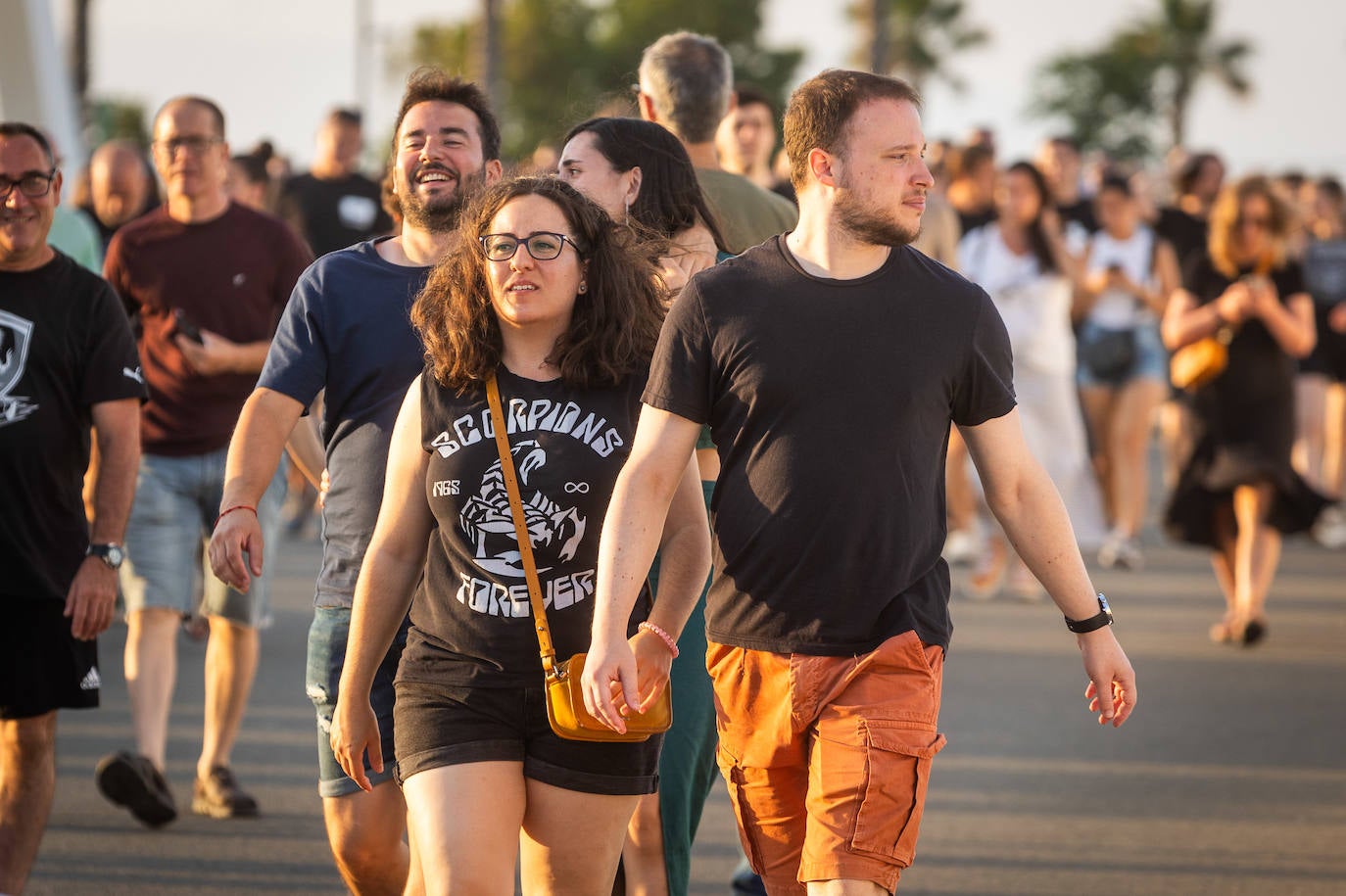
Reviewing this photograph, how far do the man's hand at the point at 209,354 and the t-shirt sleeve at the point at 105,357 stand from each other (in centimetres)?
156

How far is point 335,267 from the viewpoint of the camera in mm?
4797

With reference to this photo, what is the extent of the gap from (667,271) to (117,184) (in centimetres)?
590

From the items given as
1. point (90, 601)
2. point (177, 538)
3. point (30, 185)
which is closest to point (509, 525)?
point (90, 601)

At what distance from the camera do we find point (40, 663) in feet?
17.6

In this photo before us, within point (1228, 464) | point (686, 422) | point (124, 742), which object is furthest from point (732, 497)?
point (1228, 464)

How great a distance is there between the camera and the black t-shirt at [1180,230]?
14.7 metres

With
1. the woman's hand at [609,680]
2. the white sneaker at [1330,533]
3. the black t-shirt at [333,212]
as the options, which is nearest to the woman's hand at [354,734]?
the woman's hand at [609,680]

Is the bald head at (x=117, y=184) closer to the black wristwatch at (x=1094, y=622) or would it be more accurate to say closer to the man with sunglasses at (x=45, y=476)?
the man with sunglasses at (x=45, y=476)

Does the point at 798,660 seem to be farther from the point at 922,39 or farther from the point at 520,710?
the point at 922,39

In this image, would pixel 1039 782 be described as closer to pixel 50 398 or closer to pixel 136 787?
pixel 136 787

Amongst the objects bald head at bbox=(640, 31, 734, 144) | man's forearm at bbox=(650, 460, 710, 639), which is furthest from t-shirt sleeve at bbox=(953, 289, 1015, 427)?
bald head at bbox=(640, 31, 734, 144)

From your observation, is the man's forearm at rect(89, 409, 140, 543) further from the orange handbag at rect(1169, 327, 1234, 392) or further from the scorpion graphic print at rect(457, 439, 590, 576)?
the orange handbag at rect(1169, 327, 1234, 392)

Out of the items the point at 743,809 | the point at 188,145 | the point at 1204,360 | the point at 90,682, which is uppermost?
the point at 188,145

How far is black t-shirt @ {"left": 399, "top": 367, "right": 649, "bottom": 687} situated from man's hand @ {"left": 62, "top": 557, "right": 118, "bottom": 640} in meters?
1.54
